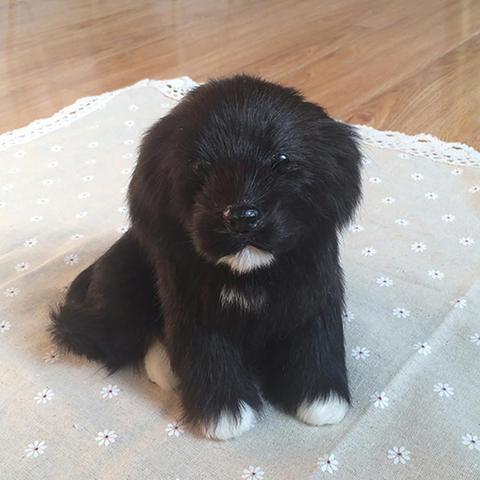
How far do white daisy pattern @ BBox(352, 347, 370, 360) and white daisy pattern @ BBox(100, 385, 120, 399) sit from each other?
251 mm

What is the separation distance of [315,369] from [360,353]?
114mm

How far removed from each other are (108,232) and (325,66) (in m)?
0.77

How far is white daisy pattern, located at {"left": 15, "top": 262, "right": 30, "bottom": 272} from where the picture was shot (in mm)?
851

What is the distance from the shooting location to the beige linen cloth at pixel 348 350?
0.58 metres

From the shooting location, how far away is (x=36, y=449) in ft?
1.98

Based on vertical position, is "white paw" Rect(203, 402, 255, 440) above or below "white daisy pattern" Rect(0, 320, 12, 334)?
above

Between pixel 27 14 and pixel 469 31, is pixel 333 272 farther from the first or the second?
pixel 27 14

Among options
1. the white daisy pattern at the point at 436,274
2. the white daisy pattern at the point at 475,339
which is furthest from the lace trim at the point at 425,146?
the white daisy pattern at the point at 475,339

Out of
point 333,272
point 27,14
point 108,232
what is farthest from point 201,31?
point 333,272

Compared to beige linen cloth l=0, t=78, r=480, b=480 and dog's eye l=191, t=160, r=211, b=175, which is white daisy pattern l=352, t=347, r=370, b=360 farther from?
dog's eye l=191, t=160, r=211, b=175

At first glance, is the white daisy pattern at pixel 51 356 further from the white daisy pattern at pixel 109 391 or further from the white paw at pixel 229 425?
the white paw at pixel 229 425

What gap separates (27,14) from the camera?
1884mm

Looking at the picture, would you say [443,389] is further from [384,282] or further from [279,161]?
[279,161]

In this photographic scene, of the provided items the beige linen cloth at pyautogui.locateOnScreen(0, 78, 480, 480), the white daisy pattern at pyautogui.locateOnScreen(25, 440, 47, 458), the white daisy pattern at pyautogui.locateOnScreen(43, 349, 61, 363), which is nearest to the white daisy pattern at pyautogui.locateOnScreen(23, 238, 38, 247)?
the beige linen cloth at pyautogui.locateOnScreen(0, 78, 480, 480)
